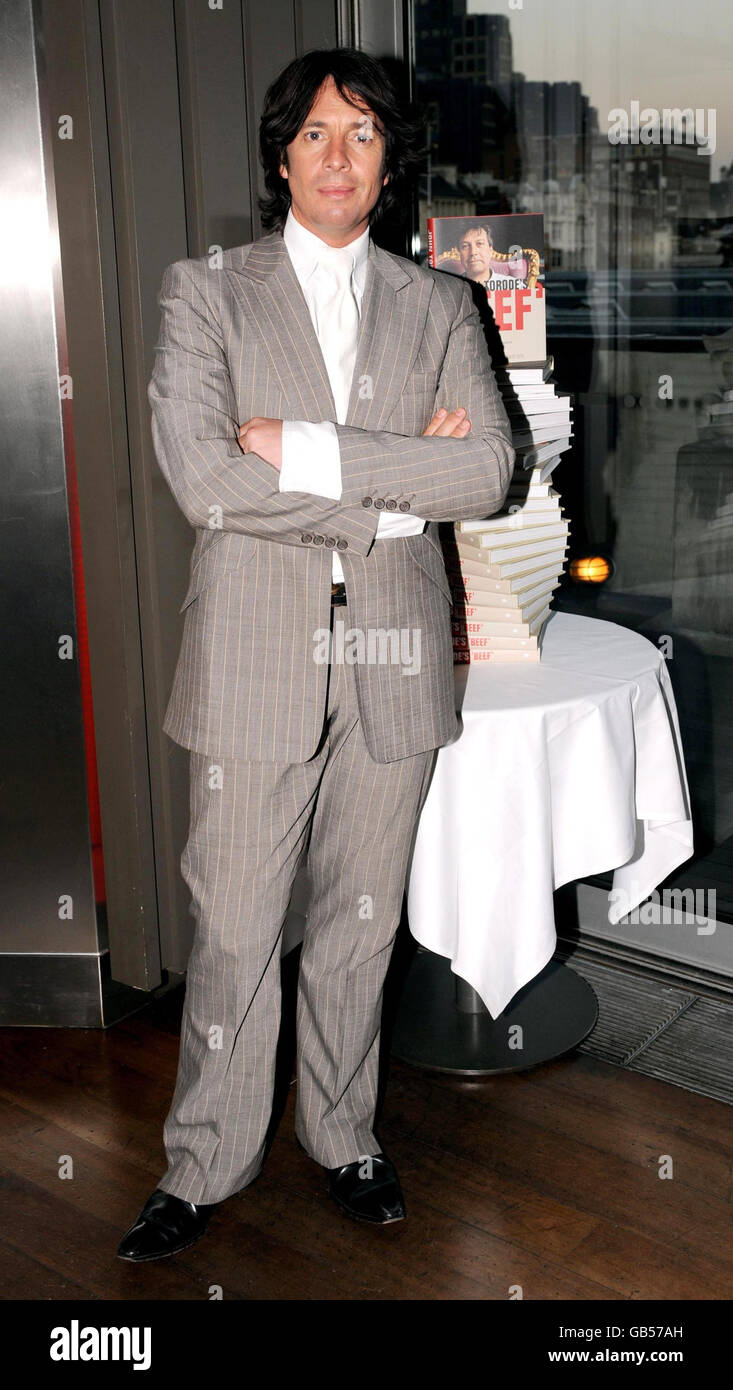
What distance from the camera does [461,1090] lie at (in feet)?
9.00

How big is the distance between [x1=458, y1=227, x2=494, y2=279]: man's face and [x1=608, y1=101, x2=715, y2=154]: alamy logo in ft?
1.71

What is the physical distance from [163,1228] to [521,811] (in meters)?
0.97

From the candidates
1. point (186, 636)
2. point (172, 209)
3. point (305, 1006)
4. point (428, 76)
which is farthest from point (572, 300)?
point (305, 1006)

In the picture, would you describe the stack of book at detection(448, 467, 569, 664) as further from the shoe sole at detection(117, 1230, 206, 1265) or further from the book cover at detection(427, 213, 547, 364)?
the shoe sole at detection(117, 1230, 206, 1265)

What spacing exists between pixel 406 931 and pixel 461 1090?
2.36ft

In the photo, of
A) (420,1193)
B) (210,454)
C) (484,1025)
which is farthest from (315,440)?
(484,1025)

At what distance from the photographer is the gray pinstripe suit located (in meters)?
1.99
